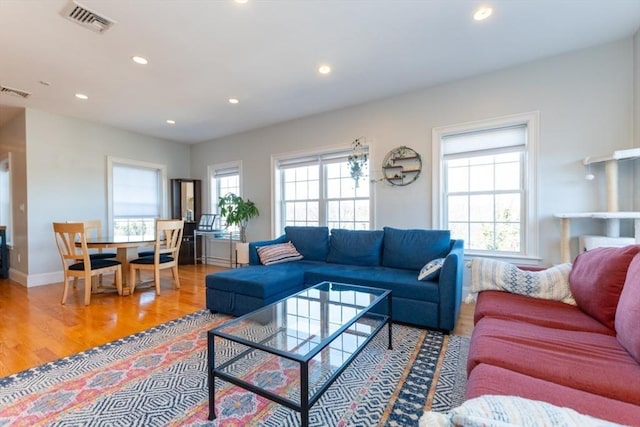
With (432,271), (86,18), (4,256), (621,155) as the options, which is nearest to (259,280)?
(432,271)

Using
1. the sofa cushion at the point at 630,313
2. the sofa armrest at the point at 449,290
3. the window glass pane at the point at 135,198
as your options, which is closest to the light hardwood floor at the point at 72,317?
the sofa armrest at the point at 449,290

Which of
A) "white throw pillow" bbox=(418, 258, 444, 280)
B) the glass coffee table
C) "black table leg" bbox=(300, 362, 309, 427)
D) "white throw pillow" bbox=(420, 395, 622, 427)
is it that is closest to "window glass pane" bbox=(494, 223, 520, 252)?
"white throw pillow" bbox=(418, 258, 444, 280)

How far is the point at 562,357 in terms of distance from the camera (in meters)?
1.20

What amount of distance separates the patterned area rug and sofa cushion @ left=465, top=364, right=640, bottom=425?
1.93ft

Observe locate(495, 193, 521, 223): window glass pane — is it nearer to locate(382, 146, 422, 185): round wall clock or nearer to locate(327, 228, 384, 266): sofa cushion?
locate(382, 146, 422, 185): round wall clock

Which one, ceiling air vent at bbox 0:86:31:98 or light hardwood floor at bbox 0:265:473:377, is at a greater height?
ceiling air vent at bbox 0:86:31:98

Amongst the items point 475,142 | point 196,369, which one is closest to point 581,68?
point 475,142

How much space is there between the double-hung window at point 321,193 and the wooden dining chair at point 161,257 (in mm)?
1682

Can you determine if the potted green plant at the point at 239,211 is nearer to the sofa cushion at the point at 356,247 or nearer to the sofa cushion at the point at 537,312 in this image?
the sofa cushion at the point at 356,247

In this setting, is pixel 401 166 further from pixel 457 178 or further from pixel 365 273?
pixel 365 273

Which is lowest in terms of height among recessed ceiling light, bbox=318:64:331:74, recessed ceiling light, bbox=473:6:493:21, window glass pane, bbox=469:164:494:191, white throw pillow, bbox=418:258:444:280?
white throw pillow, bbox=418:258:444:280

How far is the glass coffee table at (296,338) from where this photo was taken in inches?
63.6

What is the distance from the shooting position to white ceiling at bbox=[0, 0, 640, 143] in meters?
2.25

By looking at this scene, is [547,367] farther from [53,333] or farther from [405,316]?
[53,333]
